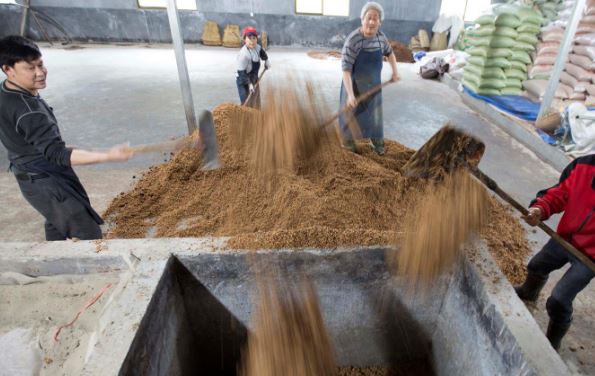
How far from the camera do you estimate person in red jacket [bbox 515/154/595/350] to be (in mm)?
1693

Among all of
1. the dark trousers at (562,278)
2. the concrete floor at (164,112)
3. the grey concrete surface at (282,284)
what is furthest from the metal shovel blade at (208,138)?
the dark trousers at (562,278)

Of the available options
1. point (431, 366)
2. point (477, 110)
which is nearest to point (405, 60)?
point (477, 110)

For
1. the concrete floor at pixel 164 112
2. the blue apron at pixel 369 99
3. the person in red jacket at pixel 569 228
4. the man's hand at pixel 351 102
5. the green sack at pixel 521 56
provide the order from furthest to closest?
the green sack at pixel 521 56 < the blue apron at pixel 369 99 < the man's hand at pixel 351 102 < the concrete floor at pixel 164 112 < the person in red jacket at pixel 569 228

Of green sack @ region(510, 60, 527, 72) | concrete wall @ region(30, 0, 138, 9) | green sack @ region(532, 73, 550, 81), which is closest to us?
green sack @ region(532, 73, 550, 81)

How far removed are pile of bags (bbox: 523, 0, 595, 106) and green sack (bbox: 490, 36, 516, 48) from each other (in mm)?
476

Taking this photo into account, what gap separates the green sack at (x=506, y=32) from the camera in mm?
5793

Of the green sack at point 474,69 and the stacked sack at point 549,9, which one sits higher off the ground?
the stacked sack at point 549,9

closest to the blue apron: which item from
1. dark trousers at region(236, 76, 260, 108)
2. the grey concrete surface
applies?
dark trousers at region(236, 76, 260, 108)

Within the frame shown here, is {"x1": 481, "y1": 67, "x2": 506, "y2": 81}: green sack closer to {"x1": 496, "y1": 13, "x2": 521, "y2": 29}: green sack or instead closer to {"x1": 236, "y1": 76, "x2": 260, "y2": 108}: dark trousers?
{"x1": 496, "y1": 13, "x2": 521, "y2": 29}: green sack

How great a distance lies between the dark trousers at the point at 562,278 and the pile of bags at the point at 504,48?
518cm

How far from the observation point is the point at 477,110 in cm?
626

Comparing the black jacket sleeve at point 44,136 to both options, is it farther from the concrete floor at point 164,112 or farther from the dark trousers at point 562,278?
the dark trousers at point 562,278

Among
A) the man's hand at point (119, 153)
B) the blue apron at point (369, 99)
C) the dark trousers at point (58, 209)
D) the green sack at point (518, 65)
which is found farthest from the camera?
the green sack at point (518, 65)

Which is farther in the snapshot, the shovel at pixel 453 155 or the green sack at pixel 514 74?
the green sack at pixel 514 74
